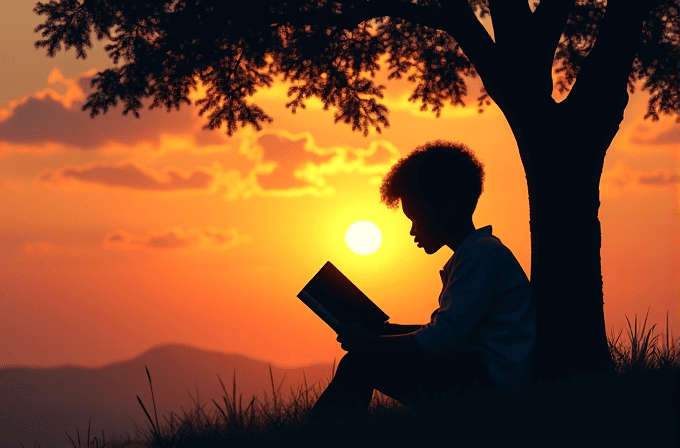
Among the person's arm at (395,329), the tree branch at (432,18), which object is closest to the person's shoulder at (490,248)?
the person's arm at (395,329)

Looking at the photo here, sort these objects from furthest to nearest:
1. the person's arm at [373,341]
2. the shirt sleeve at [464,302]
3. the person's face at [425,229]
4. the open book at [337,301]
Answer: the open book at [337,301], the person's face at [425,229], the person's arm at [373,341], the shirt sleeve at [464,302]

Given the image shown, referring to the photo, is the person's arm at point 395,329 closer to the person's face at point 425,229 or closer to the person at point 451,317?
the person at point 451,317

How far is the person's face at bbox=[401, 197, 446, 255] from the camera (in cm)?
479

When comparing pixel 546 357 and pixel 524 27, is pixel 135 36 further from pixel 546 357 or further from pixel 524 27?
pixel 546 357

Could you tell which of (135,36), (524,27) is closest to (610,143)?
(524,27)

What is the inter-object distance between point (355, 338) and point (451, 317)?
60 centimetres

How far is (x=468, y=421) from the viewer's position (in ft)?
16.6

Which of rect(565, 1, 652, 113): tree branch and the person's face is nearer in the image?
the person's face

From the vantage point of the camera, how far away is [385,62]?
490 inches

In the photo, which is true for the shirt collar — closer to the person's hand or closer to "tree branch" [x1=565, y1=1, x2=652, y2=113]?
the person's hand

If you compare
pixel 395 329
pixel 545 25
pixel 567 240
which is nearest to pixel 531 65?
pixel 545 25

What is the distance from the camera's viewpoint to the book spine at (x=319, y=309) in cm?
488

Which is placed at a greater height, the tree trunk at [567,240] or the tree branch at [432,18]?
the tree branch at [432,18]

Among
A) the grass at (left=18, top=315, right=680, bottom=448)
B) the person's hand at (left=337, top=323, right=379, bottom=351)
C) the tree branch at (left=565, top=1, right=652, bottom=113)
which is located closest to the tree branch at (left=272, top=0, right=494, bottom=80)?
the tree branch at (left=565, top=1, right=652, bottom=113)
